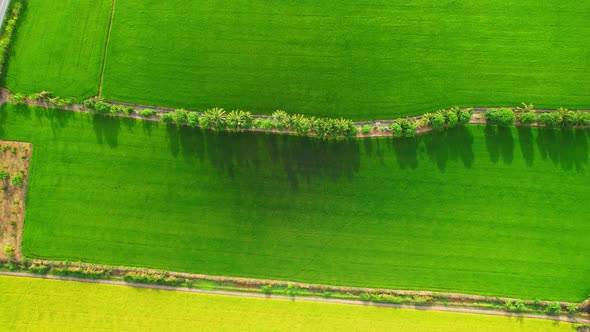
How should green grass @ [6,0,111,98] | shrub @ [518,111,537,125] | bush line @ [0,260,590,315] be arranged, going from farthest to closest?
green grass @ [6,0,111,98], bush line @ [0,260,590,315], shrub @ [518,111,537,125]

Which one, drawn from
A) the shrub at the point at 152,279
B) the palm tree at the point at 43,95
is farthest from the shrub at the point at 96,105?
the shrub at the point at 152,279

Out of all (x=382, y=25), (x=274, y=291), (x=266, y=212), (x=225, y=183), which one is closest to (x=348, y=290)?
(x=274, y=291)

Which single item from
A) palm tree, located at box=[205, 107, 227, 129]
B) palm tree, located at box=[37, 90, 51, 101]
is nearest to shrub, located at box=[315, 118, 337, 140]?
palm tree, located at box=[205, 107, 227, 129]

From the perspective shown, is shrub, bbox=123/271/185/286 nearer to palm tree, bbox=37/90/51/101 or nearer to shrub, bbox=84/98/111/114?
shrub, bbox=84/98/111/114

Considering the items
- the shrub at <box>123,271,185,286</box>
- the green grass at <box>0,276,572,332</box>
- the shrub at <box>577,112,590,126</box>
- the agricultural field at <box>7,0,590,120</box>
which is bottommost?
the green grass at <box>0,276,572,332</box>

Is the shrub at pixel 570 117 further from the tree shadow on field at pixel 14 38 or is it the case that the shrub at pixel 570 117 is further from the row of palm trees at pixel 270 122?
the tree shadow on field at pixel 14 38

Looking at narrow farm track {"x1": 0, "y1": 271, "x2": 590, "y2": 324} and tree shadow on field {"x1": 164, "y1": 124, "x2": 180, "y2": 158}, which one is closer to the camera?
narrow farm track {"x1": 0, "y1": 271, "x2": 590, "y2": 324}

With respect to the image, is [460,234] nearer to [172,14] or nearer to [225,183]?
[225,183]
